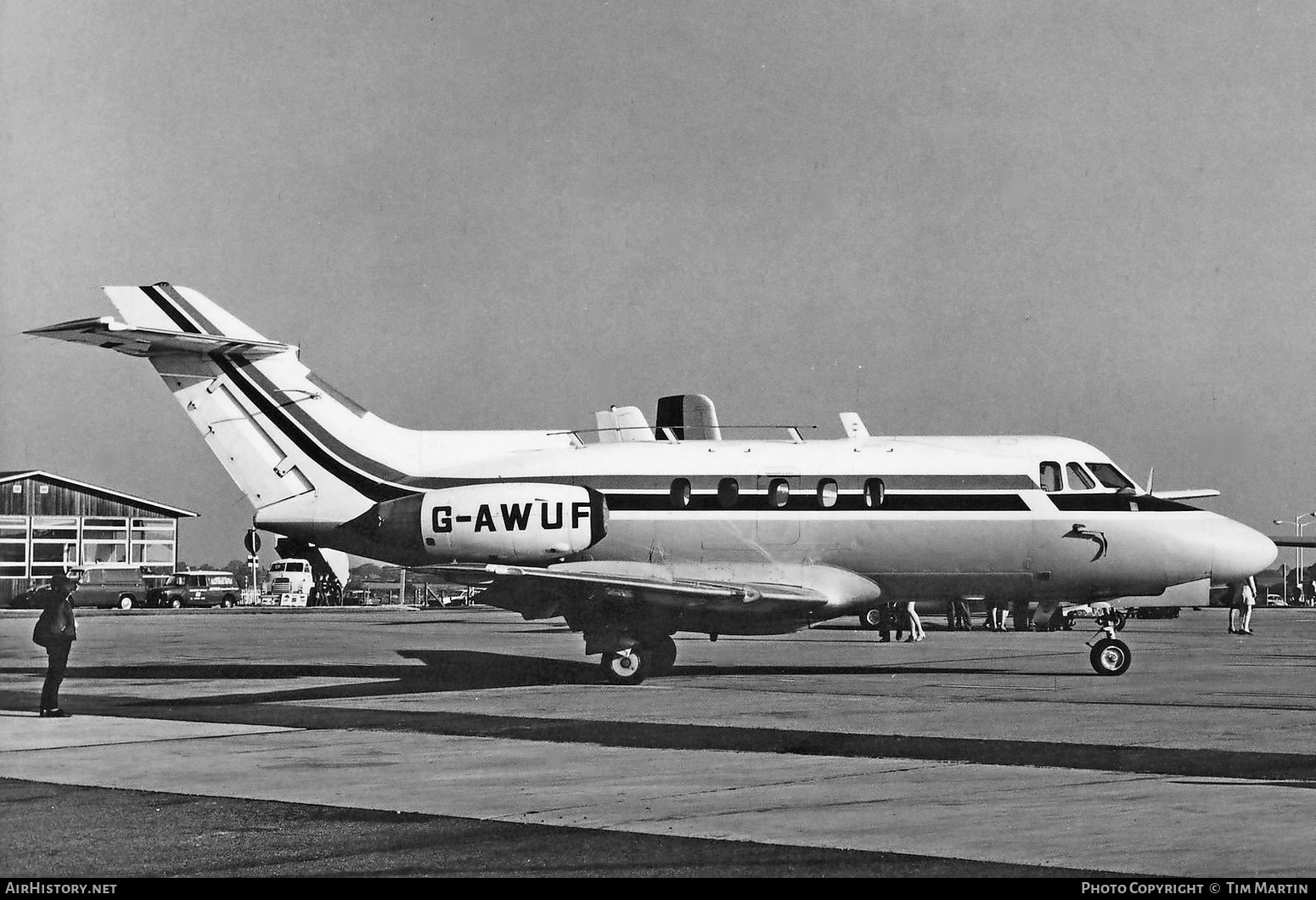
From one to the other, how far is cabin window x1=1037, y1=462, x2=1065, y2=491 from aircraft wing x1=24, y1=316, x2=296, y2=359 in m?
12.1

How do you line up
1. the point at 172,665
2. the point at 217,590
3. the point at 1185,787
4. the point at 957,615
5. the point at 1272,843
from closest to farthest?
the point at 1272,843, the point at 1185,787, the point at 172,665, the point at 957,615, the point at 217,590

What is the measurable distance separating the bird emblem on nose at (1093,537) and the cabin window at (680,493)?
5.88m

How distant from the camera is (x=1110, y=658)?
76.7ft

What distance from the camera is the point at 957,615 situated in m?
47.0

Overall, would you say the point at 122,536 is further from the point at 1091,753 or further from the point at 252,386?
the point at 1091,753

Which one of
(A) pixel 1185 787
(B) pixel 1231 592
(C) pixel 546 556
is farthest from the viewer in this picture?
(B) pixel 1231 592

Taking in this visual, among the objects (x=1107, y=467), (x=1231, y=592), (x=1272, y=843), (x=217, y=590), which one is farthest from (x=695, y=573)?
(x=217, y=590)

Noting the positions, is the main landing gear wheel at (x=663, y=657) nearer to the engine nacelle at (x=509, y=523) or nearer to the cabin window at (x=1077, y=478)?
the engine nacelle at (x=509, y=523)

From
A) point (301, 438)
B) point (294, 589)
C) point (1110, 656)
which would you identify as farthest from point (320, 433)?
point (294, 589)

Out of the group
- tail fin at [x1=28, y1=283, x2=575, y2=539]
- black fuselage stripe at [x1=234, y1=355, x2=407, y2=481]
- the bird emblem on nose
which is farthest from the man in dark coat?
the bird emblem on nose

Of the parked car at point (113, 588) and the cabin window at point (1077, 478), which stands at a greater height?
the cabin window at point (1077, 478)

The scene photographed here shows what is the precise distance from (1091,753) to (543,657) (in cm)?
1659

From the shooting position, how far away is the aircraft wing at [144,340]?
22812 mm

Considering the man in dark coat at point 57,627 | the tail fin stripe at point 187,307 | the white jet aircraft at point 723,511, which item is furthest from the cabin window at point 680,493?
the man in dark coat at point 57,627
